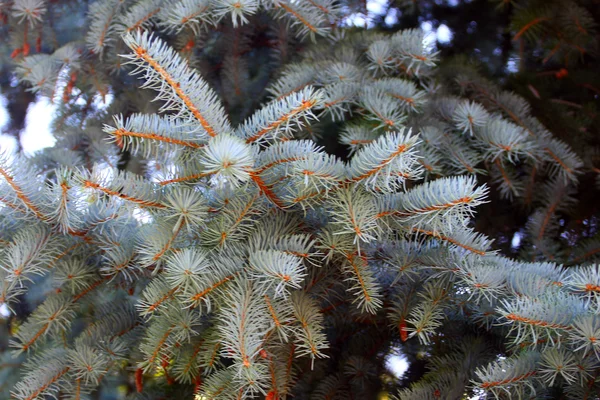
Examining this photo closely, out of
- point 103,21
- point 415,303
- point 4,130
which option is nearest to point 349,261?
point 415,303

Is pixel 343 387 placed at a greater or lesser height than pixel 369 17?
lesser

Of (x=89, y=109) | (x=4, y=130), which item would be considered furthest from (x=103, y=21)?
(x=4, y=130)

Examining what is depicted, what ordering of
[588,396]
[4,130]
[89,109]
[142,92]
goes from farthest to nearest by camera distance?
[4,130] < [89,109] < [142,92] < [588,396]

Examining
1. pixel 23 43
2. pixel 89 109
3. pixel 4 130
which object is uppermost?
pixel 23 43

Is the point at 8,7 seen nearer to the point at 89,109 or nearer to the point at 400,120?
the point at 89,109

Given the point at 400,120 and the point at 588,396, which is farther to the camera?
the point at 400,120

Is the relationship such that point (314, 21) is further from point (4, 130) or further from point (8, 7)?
point (4, 130)

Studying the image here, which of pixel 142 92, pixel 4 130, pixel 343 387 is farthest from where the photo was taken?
pixel 4 130
